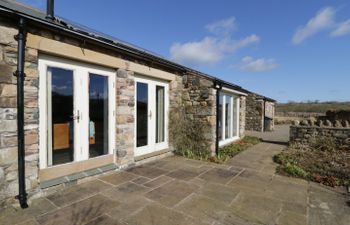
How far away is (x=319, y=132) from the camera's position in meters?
8.40

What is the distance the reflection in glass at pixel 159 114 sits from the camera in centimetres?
649

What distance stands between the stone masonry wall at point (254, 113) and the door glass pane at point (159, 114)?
1094 cm

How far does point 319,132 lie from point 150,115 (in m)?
7.14

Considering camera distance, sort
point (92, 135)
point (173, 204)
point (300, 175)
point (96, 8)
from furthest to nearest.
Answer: point (96, 8), point (300, 175), point (92, 135), point (173, 204)

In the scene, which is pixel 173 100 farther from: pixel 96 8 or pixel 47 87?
pixel 96 8

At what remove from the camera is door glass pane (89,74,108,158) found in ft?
14.8

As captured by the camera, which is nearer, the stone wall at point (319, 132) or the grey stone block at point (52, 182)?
the grey stone block at point (52, 182)

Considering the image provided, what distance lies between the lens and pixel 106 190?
3.88 metres

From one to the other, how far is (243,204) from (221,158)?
10.3 feet

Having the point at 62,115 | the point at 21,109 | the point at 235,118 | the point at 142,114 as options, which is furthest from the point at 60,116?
the point at 235,118

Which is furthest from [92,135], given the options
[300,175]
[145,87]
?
[300,175]

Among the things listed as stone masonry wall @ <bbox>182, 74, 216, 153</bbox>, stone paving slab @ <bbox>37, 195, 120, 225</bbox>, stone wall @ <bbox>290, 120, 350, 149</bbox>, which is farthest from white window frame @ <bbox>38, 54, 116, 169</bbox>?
stone wall @ <bbox>290, 120, 350, 149</bbox>

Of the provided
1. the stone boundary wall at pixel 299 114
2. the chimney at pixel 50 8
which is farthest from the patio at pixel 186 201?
the stone boundary wall at pixel 299 114

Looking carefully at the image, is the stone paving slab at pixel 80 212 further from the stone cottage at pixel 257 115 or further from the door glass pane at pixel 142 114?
the stone cottage at pixel 257 115
